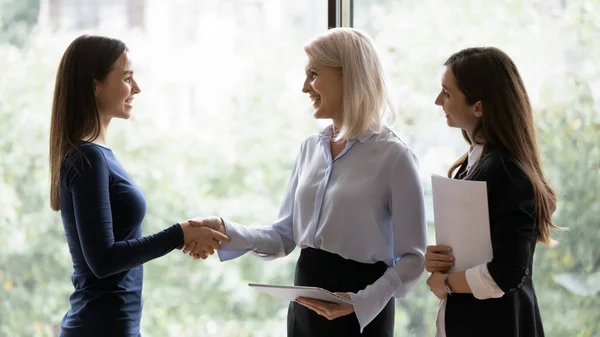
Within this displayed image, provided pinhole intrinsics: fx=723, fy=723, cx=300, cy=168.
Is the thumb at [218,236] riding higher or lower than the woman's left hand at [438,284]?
higher

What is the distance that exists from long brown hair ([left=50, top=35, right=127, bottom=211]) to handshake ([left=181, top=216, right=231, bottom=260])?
1.31 feet

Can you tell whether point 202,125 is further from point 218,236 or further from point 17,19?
point 17,19

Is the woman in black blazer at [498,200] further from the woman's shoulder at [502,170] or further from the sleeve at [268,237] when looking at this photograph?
the sleeve at [268,237]

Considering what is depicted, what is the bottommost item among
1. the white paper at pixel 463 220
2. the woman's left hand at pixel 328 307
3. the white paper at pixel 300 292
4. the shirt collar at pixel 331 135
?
the woman's left hand at pixel 328 307

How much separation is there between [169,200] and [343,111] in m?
1.02

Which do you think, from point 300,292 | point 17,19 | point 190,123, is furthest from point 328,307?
point 17,19

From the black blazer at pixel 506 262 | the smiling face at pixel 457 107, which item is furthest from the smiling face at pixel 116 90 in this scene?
the black blazer at pixel 506 262

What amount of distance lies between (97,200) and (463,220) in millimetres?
980

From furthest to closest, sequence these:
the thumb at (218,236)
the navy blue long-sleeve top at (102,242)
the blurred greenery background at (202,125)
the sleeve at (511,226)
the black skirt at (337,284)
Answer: the blurred greenery background at (202,125)
the thumb at (218,236)
the black skirt at (337,284)
the navy blue long-sleeve top at (102,242)
the sleeve at (511,226)

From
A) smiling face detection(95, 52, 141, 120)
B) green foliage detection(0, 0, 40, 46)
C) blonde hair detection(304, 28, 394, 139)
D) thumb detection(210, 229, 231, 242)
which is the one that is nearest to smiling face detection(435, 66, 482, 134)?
blonde hair detection(304, 28, 394, 139)

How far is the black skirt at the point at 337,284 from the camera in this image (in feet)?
6.87

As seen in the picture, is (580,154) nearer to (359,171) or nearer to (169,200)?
(359,171)

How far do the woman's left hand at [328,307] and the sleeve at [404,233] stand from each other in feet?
0.18

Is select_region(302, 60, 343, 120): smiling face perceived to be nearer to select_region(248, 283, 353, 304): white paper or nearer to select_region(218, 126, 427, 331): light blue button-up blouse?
select_region(218, 126, 427, 331): light blue button-up blouse
